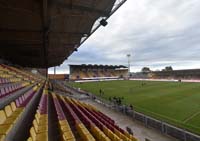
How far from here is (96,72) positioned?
264ft

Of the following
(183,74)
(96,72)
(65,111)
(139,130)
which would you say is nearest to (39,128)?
(65,111)

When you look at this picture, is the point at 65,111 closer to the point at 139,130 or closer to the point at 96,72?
the point at 139,130

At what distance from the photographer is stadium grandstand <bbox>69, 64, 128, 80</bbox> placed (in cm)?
7400

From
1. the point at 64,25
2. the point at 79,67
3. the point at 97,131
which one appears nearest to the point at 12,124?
the point at 97,131

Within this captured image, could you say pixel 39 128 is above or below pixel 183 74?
below

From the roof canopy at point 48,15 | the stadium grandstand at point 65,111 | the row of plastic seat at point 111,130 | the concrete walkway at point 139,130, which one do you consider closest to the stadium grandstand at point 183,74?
the stadium grandstand at point 65,111

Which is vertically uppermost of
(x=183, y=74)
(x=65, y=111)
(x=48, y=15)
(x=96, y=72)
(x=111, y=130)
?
(x=48, y=15)

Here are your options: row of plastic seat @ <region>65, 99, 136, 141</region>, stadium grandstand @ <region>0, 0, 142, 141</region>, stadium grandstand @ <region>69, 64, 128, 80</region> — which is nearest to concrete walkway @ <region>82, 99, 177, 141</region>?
stadium grandstand @ <region>0, 0, 142, 141</region>

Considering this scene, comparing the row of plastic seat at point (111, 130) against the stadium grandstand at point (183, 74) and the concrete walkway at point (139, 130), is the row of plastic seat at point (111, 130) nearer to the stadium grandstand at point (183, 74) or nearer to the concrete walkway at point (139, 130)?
the concrete walkway at point (139, 130)

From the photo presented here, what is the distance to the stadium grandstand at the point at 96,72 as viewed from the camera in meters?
74.0

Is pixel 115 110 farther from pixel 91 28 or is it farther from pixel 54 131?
pixel 54 131

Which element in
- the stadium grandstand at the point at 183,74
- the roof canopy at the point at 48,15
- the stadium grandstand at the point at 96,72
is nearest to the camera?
the roof canopy at the point at 48,15

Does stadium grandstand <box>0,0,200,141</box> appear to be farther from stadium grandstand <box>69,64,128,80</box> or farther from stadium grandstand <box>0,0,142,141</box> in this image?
stadium grandstand <box>69,64,128,80</box>

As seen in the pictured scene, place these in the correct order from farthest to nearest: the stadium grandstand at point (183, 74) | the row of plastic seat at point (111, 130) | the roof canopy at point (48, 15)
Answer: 1. the stadium grandstand at point (183, 74)
2. the roof canopy at point (48, 15)
3. the row of plastic seat at point (111, 130)
